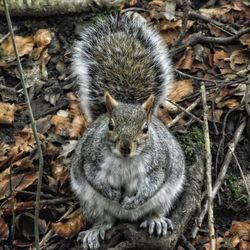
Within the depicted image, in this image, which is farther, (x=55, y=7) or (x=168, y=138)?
(x=55, y=7)

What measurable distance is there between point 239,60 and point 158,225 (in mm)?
1442

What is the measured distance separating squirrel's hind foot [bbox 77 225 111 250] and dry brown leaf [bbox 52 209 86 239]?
192 mm

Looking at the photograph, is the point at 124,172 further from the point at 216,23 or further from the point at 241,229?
the point at 216,23

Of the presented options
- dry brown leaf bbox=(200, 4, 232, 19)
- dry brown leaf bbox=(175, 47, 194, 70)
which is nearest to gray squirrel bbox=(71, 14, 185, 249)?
dry brown leaf bbox=(175, 47, 194, 70)

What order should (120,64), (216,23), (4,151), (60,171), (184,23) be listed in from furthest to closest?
(216,23), (184,23), (4,151), (60,171), (120,64)

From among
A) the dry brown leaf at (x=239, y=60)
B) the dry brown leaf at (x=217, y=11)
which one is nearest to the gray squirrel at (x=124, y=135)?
the dry brown leaf at (x=239, y=60)

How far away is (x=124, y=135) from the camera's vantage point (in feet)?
8.47

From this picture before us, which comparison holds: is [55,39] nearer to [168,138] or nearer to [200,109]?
[200,109]

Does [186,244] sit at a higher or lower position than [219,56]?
lower

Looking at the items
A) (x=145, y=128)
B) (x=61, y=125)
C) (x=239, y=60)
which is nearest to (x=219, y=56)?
(x=239, y=60)

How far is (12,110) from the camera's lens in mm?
3896

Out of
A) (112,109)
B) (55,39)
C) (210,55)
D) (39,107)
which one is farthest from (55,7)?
(112,109)

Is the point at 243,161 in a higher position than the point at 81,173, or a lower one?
lower

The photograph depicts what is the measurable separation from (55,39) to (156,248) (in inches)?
70.8
